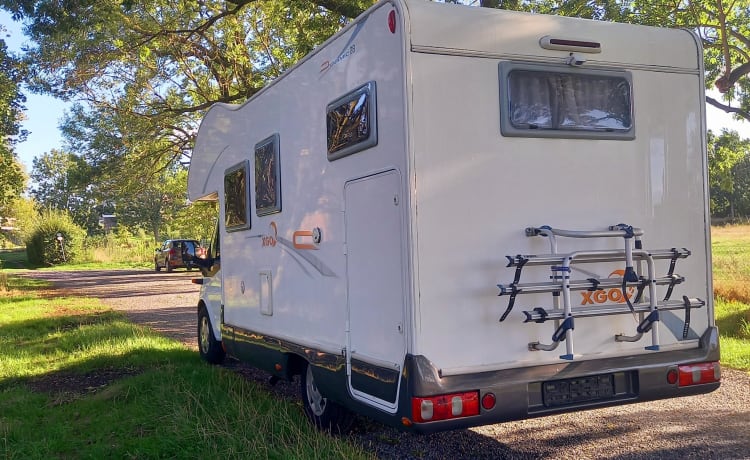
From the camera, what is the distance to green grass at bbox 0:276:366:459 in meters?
4.92

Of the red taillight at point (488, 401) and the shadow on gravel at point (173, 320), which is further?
Result: the shadow on gravel at point (173, 320)

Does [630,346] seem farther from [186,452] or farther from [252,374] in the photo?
[252,374]

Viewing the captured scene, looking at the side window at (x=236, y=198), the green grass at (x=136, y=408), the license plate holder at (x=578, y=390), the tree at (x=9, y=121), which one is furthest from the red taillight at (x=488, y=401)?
the tree at (x=9, y=121)

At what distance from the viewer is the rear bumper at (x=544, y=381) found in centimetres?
391

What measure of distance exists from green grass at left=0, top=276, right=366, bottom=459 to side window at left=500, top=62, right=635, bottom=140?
244 centimetres

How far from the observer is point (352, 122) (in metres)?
4.70

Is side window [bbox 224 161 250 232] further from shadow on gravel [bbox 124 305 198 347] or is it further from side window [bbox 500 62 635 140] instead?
shadow on gravel [bbox 124 305 198 347]

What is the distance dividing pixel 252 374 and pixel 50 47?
10123 mm

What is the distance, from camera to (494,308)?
13.6 feet

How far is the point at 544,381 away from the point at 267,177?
127 inches

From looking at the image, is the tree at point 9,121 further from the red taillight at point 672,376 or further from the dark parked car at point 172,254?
the red taillight at point 672,376

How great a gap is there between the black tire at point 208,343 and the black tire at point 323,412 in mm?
2860

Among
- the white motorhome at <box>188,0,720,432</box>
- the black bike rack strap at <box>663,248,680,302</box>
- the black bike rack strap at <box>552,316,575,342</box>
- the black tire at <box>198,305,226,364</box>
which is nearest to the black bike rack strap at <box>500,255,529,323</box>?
the white motorhome at <box>188,0,720,432</box>

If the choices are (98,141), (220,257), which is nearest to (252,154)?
(220,257)
